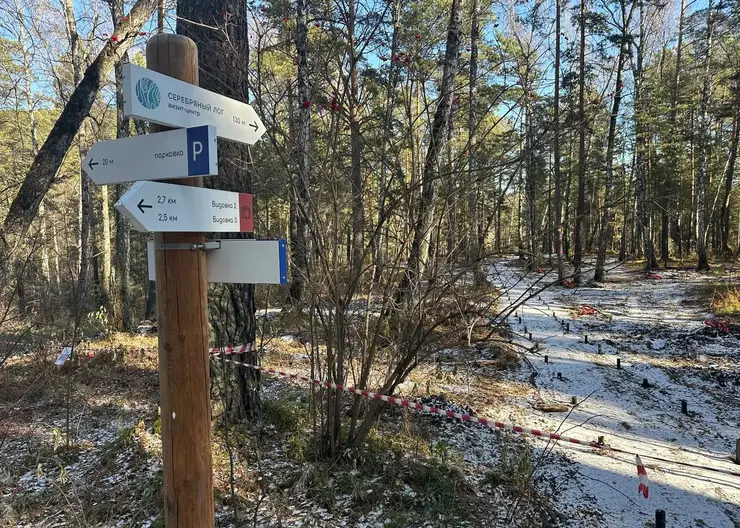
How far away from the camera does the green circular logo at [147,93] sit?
4.82 feet

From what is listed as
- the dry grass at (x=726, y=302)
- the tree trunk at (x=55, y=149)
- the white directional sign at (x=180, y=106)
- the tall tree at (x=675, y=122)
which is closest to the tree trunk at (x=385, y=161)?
the white directional sign at (x=180, y=106)

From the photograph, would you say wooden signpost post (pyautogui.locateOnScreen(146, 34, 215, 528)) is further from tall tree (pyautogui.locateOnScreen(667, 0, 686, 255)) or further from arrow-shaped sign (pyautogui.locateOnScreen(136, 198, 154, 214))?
tall tree (pyautogui.locateOnScreen(667, 0, 686, 255))

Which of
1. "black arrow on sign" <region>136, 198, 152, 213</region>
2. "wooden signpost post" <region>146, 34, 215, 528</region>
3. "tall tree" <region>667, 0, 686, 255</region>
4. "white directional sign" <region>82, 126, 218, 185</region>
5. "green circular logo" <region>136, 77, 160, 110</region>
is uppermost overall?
"tall tree" <region>667, 0, 686, 255</region>

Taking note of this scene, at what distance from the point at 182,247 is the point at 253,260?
10.5 inches

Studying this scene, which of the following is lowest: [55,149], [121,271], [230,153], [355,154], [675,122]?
[121,271]

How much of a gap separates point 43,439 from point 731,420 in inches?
297

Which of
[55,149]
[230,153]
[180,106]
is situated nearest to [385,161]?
[230,153]

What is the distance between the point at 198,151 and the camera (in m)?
1.54

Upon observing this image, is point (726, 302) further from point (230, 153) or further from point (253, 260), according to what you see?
point (253, 260)

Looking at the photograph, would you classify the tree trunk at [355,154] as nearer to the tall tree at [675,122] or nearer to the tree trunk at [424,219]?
the tree trunk at [424,219]

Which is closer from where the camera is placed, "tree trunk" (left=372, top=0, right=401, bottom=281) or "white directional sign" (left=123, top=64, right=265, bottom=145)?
"white directional sign" (left=123, top=64, right=265, bottom=145)

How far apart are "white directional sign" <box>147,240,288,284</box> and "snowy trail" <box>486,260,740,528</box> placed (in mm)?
1836

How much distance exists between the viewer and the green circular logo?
147cm

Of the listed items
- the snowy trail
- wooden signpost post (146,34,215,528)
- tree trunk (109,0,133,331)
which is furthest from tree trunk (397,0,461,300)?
tree trunk (109,0,133,331)
